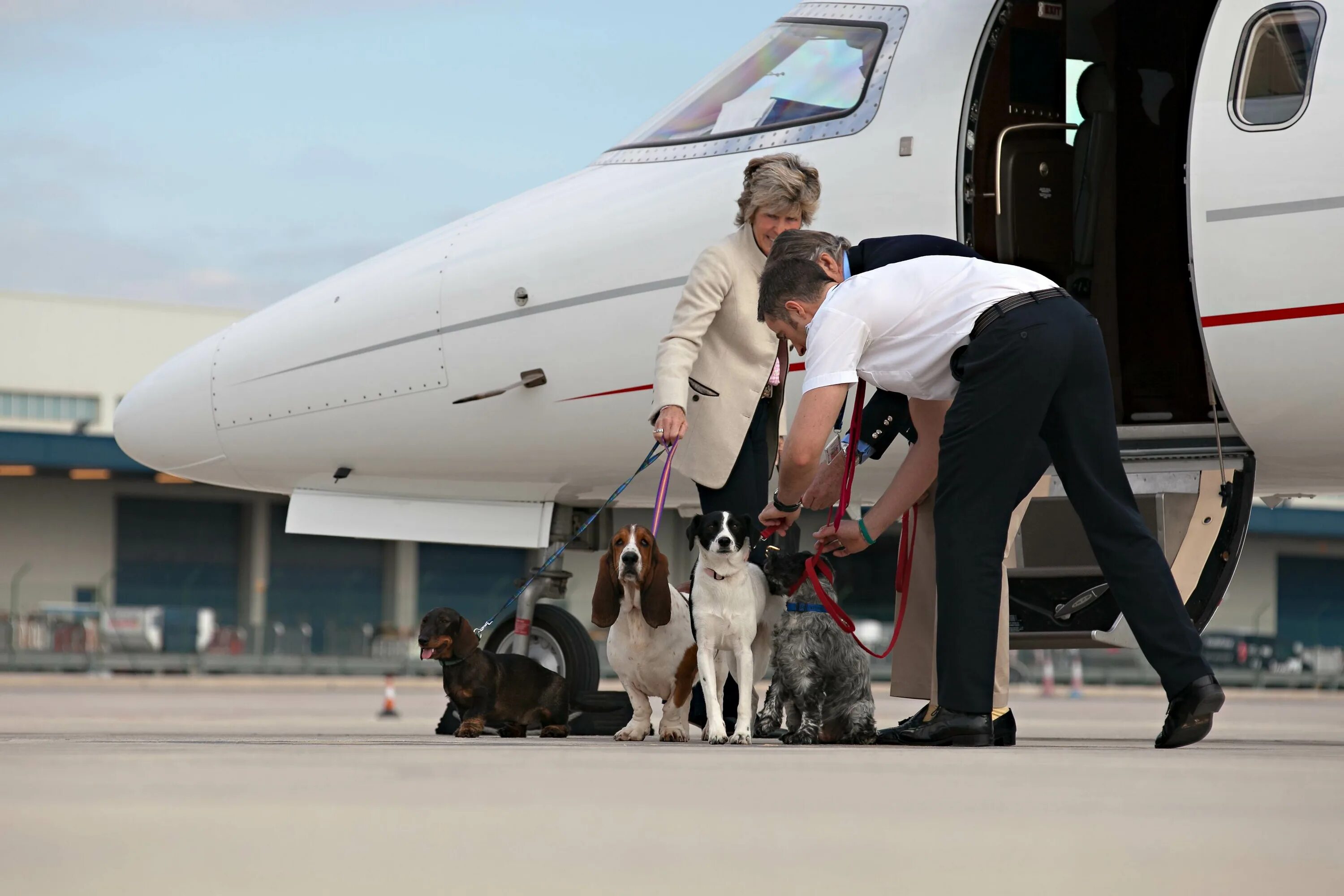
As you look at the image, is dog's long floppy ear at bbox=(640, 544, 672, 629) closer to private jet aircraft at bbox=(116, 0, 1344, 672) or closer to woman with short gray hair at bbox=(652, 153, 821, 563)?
woman with short gray hair at bbox=(652, 153, 821, 563)

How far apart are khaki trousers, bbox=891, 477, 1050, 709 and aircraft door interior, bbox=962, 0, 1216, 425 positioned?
5.17 feet

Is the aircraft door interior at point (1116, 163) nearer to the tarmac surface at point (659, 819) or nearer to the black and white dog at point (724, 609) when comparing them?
the black and white dog at point (724, 609)

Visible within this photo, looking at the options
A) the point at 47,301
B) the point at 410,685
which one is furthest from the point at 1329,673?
the point at 47,301

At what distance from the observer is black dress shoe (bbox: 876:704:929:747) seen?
5.38m

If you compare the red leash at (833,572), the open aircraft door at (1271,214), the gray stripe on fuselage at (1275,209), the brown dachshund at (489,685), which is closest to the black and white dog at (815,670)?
the red leash at (833,572)

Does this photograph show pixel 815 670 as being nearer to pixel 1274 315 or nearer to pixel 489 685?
pixel 489 685

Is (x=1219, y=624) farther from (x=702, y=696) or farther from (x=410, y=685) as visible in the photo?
(x=702, y=696)

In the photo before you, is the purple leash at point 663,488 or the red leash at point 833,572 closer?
the red leash at point 833,572

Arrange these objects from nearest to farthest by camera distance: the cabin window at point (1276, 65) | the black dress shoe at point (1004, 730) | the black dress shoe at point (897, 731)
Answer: the black dress shoe at point (897, 731), the black dress shoe at point (1004, 730), the cabin window at point (1276, 65)

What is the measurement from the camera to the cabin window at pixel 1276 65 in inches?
246

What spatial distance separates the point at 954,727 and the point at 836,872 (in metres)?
2.76

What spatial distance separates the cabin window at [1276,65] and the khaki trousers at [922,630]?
5.79 feet

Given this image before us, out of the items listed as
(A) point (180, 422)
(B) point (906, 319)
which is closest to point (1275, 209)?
(B) point (906, 319)

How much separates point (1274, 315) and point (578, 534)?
3.05m
